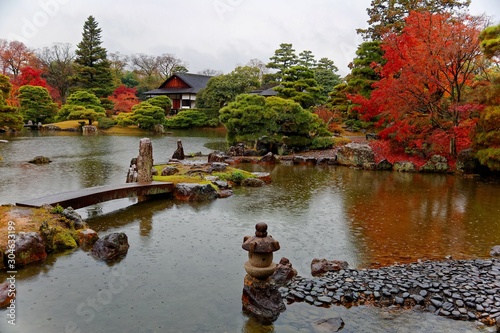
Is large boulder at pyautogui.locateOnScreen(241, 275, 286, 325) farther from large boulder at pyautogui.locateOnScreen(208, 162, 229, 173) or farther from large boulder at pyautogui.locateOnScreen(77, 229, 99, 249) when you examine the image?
large boulder at pyautogui.locateOnScreen(208, 162, 229, 173)

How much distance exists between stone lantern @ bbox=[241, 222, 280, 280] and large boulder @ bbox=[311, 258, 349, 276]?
66.7 inches

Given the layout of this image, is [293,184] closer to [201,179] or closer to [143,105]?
[201,179]

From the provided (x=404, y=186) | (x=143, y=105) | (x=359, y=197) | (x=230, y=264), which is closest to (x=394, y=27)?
(x=404, y=186)

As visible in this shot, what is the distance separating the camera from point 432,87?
1945cm

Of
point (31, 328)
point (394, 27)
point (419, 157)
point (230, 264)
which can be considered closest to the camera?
point (31, 328)

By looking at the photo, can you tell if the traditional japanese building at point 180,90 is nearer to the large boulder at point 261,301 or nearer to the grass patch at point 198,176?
the grass patch at point 198,176

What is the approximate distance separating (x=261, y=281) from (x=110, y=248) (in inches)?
139

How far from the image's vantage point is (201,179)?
1430 cm

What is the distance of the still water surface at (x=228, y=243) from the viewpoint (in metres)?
5.36

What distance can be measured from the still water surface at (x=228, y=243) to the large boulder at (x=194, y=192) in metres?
0.58

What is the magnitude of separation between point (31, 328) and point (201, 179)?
31.1 feet

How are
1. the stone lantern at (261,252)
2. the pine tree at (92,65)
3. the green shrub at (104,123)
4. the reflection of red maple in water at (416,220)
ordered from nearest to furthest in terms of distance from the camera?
the stone lantern at (261,252)
the reflection of red maple in water at (416,220)
the green shrub at (104,123)
the pine tree at (92,65)

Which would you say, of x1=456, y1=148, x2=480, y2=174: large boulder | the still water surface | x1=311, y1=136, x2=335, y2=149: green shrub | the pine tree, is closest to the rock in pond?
the still water surface

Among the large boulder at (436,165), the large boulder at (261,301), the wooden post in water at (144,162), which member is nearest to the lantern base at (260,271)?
the large boulder at (261,301)
